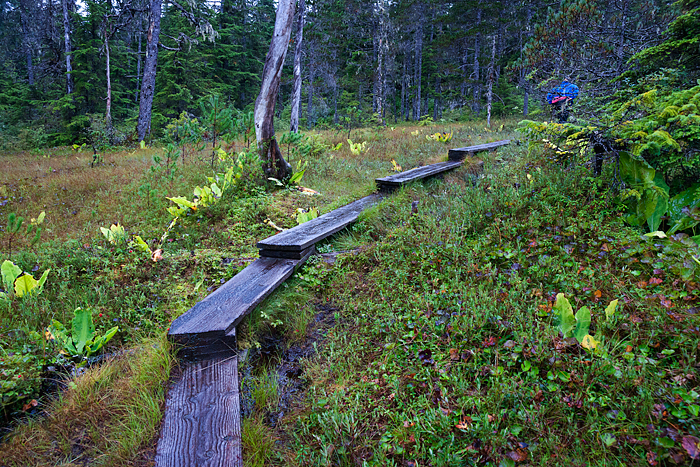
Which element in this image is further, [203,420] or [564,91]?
[564,91]

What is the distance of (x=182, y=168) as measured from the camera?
7.45 metres

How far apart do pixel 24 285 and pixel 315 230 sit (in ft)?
8.91

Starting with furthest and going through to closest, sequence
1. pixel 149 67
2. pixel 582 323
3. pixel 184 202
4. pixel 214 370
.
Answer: pixel 149 67, pixel 184 202, pixel 214 370, pixel 582 323

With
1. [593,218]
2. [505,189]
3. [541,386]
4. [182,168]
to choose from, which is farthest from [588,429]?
[182,168]

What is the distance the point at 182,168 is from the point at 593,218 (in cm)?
728

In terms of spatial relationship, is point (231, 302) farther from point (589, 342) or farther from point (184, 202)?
point (184, 202)

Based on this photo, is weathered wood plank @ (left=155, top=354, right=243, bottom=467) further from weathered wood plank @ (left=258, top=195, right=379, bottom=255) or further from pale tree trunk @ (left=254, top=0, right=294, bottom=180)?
pale tree trunk @ (left=254, top=0, right=294, bottom=180)

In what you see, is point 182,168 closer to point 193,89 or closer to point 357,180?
point 357,180

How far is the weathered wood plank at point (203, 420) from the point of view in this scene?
1.69 m

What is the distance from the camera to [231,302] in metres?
2.78

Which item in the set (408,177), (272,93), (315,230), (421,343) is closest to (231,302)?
(421,343)

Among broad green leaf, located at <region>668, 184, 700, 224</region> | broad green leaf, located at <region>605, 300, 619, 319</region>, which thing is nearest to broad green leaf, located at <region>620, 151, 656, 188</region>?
broad green leaf, located at <region>668, 184, 700, 224</region>

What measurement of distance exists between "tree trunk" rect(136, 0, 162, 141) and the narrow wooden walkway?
1274 centimetres

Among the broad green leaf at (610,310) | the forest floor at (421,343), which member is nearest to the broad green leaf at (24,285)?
the forest floor at (421,343)
